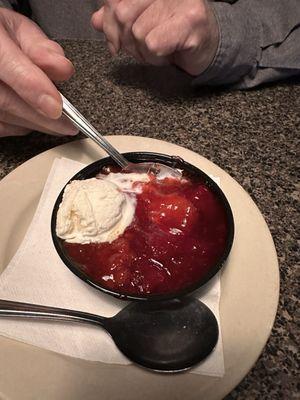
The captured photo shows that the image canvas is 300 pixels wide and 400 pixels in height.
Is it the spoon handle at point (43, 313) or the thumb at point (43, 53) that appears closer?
the spoon handle at point (43, 313)

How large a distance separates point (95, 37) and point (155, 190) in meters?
1.35

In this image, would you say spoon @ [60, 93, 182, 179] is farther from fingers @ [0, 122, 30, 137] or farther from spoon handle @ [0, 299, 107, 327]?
spoon handle @ [0, 299, 107, 327]

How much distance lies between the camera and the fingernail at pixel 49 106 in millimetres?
975

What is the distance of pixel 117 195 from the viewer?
0.94 m

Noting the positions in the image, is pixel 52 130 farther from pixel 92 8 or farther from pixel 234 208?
pixel 92 8

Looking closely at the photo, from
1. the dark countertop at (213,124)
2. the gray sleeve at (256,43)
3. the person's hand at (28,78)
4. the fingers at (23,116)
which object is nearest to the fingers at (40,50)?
the person's hand at (28,78)

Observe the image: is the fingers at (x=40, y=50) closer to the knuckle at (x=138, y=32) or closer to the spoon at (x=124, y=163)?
the spoon at (x=124, y=163)

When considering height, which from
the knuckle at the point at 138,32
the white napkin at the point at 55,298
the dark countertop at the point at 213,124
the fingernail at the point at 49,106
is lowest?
the dark countertop at the point at 213,124

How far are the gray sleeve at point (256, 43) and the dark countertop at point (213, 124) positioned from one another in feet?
0.22

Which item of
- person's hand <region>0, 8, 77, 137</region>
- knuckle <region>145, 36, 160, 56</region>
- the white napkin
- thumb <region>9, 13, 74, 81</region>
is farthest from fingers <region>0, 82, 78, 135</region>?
knuckle <region>145, 36, 160, 56</region>

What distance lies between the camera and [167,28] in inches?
50.7

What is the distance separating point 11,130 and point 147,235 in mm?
601

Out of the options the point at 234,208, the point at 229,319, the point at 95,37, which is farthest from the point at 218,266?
the point at 95,37

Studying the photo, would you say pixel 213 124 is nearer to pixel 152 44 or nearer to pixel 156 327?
pixel 152 44
